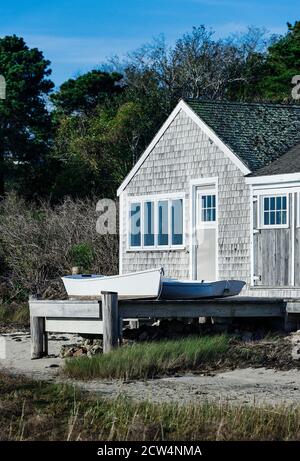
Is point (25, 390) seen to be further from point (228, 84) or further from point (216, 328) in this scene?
point (228, 84)

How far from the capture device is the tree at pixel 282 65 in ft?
186

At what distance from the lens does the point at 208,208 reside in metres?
30.1

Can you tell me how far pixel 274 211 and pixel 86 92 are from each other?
35850mm

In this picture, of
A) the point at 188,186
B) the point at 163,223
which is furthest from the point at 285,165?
the point at 163,223

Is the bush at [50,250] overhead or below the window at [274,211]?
below

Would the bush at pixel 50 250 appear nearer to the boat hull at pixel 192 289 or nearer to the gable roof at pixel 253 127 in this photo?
the gable roof at pixel 253 127

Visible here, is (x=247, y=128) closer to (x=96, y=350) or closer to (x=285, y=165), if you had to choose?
(x=285, y=165)

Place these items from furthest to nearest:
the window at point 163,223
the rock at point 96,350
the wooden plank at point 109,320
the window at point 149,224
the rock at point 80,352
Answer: the window at point 149,224 < the window at point 163,223 < the rock at point 80,352 < the rock at point 96,350 < the wooden plank at point 109,320

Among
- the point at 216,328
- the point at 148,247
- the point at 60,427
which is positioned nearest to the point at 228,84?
the point at 148,247

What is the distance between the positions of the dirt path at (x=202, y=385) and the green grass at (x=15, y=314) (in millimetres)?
9320

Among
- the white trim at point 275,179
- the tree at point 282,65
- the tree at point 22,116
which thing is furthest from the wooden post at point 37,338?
the tree at point 282,65

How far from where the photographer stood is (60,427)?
14.9m

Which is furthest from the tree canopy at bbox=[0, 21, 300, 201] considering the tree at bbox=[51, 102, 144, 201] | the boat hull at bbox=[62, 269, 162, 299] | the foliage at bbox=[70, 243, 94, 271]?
the boat hull at bbox=[62, 269, 162, 299]

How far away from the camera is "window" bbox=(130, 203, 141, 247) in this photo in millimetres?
32094
